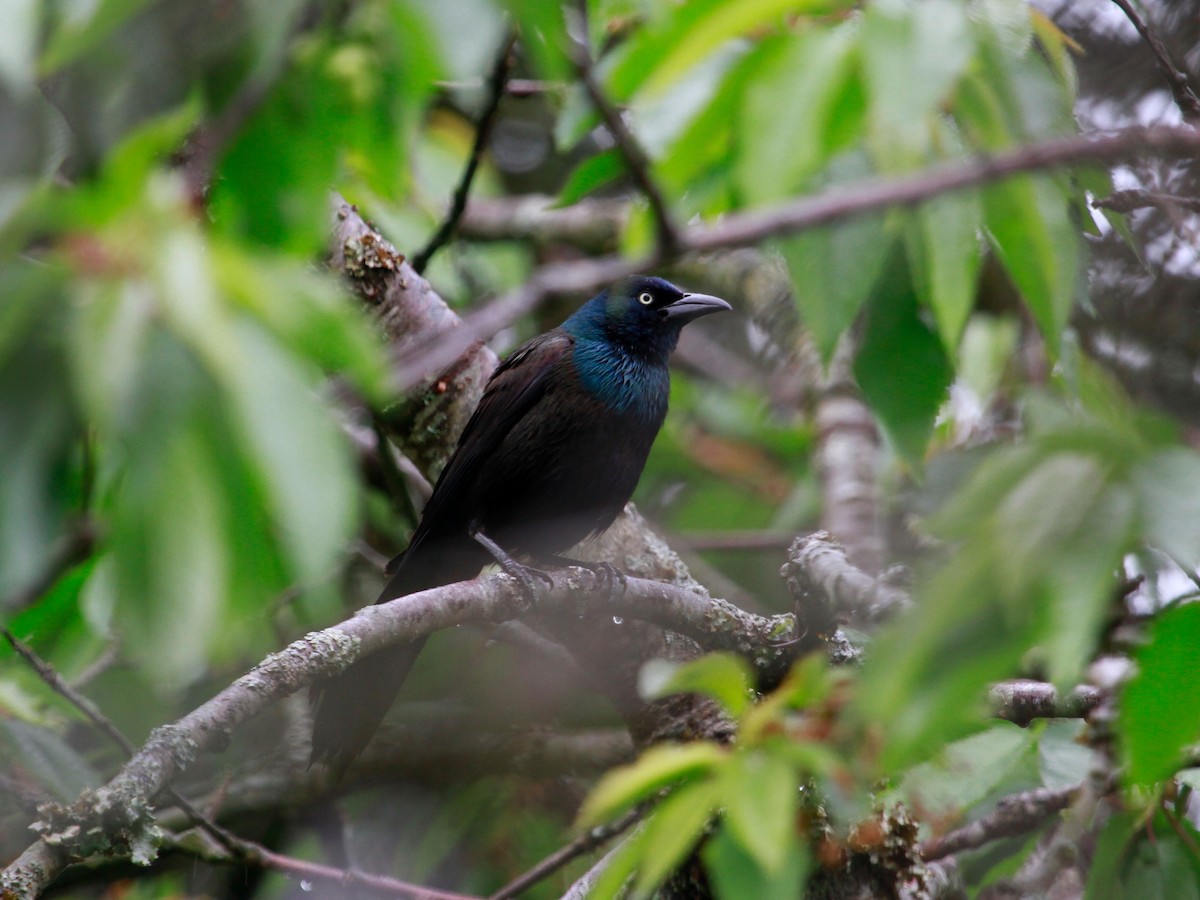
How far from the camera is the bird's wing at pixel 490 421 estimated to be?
163 inches

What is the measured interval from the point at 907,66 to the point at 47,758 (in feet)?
9.63

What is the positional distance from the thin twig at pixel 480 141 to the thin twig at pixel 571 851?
1.90m

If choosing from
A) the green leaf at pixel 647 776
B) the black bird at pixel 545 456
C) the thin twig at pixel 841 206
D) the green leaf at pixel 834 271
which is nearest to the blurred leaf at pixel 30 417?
the thin twig at pixel 841 206

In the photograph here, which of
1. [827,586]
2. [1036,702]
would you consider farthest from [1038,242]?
[1036,702]

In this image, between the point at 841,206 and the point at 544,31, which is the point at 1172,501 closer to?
the point at 841,206

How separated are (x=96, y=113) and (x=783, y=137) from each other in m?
0.87

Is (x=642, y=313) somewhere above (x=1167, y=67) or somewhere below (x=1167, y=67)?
below

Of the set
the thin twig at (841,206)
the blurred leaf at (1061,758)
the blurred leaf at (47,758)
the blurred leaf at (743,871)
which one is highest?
the thin twig at (841,206)

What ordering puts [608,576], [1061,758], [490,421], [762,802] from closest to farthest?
[762,802] < [1061,758] < [608,576] < [490,421]

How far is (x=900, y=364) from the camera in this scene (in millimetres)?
2186

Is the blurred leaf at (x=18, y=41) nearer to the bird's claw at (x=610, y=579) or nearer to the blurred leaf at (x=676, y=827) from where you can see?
the blurred leaf at (x=676, y=827)

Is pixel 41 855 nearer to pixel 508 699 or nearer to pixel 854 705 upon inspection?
pixel 854 705

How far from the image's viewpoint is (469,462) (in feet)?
13.6

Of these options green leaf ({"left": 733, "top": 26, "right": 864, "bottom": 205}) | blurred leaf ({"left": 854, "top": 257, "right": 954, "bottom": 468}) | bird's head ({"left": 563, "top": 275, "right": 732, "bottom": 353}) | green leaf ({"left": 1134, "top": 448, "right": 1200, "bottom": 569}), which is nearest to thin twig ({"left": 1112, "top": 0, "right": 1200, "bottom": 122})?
blurred leaf ({"left": 854, "top": 257, "right": 954, "bottom": 468})
